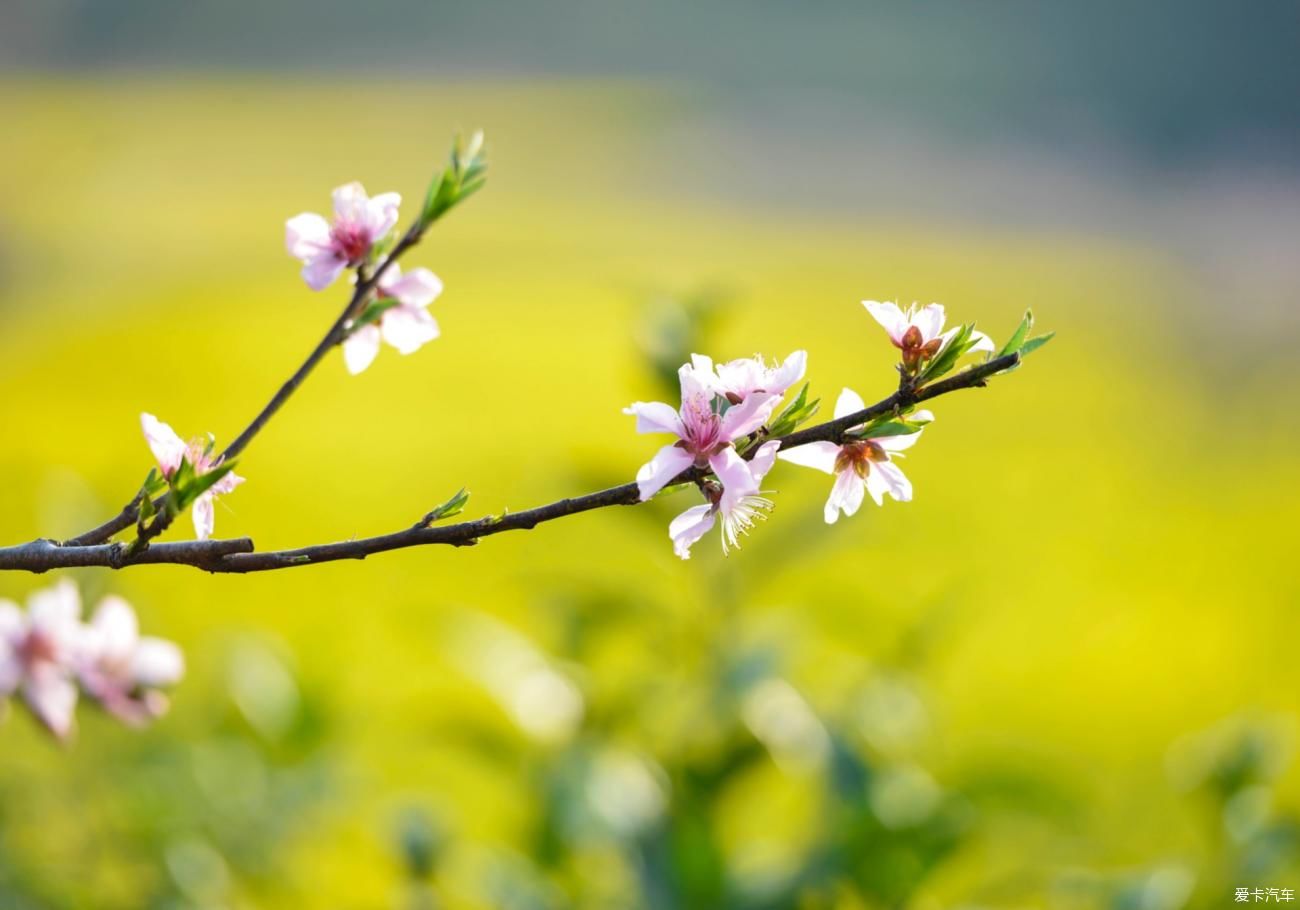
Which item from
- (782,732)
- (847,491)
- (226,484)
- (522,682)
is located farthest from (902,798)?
(226,484)

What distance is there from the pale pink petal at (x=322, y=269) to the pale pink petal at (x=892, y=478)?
281 mm

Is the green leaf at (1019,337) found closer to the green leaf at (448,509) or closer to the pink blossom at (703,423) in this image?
the pink blossom at (703,423)

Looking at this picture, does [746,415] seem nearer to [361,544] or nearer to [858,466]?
[858,466]

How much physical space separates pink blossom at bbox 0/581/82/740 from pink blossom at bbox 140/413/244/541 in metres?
0.26

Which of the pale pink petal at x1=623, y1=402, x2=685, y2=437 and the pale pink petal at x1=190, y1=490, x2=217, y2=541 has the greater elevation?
the pale pink petal at x1=623, y1=402, x2=685, y2=437

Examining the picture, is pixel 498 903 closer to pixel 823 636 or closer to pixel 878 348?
pixel 823 636

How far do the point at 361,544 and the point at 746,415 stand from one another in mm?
175

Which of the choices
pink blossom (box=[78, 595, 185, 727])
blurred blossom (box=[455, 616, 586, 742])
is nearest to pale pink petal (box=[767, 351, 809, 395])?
pink blossom (box=[78, 595, 185, 727])

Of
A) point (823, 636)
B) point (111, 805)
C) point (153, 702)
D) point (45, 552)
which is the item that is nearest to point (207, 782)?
point (111, 805)

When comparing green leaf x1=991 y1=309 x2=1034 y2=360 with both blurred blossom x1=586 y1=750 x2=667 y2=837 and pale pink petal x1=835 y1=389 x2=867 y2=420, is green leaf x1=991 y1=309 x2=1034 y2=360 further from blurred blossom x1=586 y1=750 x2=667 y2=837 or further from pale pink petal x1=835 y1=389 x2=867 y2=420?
blurred blossom x1=586 y1=750 x2=667 y2=837

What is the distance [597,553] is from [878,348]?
5.10 feet

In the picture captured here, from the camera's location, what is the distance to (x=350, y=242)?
2.12ft

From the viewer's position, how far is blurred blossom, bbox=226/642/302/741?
1.51 meters

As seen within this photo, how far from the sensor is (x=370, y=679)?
2.64 metres
